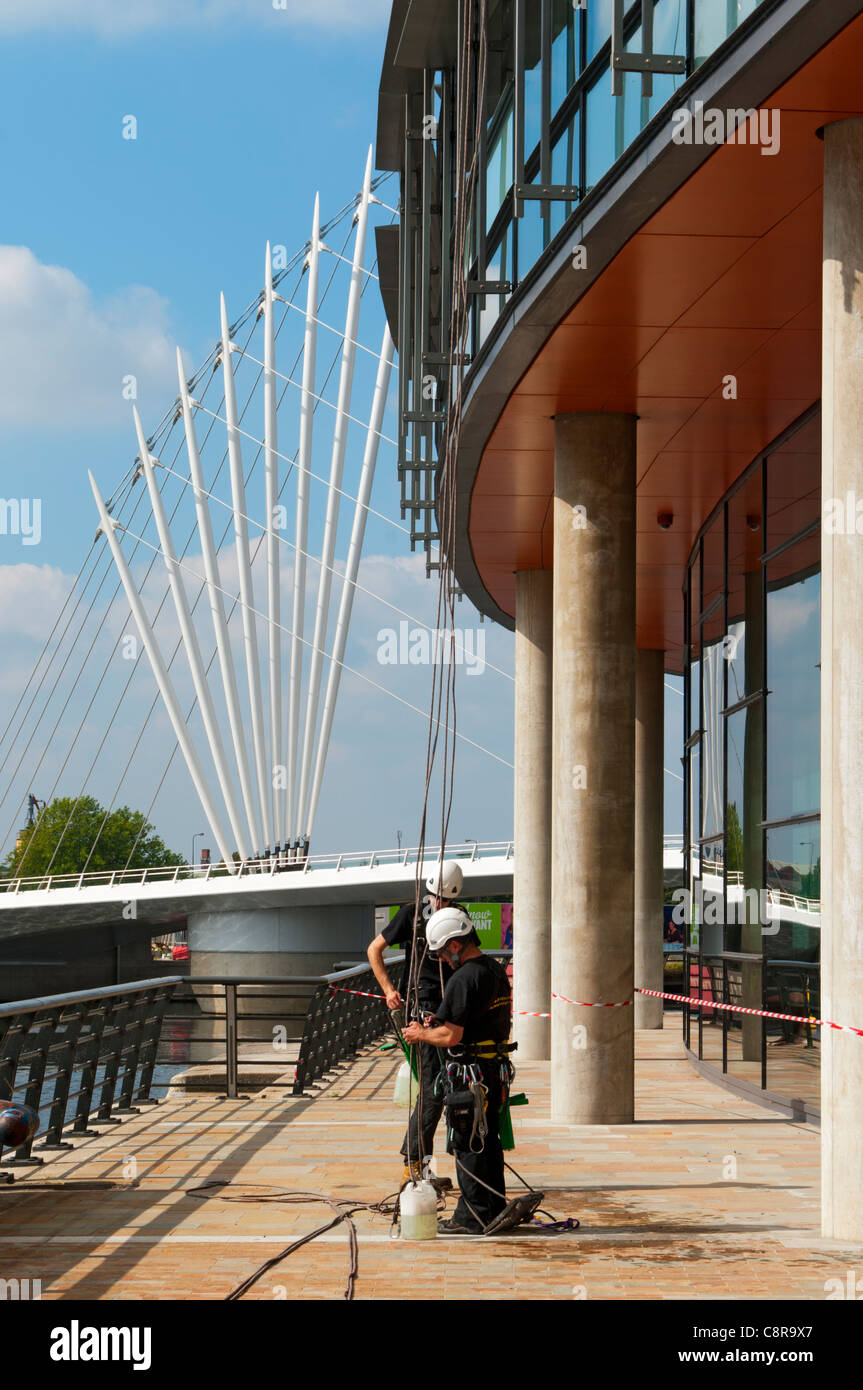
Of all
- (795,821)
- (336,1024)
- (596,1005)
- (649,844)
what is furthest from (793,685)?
(649,844)

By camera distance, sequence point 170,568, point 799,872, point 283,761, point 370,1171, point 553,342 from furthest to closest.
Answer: point 170,568
point 283,761
point 799,872
point 553,342
point 370,1171

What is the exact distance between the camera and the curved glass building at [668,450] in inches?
320

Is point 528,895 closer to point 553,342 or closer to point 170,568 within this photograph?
point 553,342

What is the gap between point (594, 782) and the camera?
13.6 metres

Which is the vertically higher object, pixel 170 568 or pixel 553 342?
pixel 170 568

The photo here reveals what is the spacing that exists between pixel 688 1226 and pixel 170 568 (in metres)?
50.9

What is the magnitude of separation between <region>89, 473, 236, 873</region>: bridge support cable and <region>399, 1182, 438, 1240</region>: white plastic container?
150 feet

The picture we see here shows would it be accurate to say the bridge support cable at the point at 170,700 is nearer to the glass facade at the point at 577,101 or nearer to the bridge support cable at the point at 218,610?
the bridge support cable at the point at 218,610

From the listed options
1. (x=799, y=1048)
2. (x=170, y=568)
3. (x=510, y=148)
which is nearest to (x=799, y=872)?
(x=799, y=1048)

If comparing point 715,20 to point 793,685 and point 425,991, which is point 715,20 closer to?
point 425,991

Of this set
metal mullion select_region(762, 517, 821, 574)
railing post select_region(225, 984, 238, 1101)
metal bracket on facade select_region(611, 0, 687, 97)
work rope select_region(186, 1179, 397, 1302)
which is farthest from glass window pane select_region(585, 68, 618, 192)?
railing post select_region(225, 984, 238, 1101)

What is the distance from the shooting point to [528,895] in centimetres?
2088

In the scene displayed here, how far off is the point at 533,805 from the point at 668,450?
21.8ft

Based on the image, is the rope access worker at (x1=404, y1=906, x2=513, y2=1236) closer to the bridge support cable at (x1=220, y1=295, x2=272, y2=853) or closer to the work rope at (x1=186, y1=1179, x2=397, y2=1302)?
the work rope at (x1=186, y1=1179, x2=397, y2=1302)
